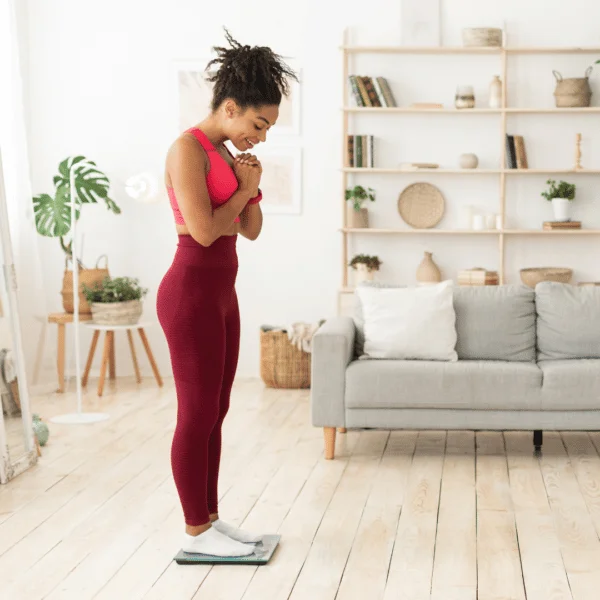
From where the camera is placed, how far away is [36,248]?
6172mm

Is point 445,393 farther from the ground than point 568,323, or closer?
closer

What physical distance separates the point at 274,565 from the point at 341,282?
12.6 feet

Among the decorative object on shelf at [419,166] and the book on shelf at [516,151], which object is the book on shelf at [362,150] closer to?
the decorative object on shelf at [419,166]

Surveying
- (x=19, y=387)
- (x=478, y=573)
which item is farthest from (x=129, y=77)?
→ (x=478, y=573)

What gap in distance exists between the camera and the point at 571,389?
171 inches

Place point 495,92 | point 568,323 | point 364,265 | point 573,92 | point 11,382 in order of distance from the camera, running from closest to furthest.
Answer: point 11,382 < point 568,323 < point 573,92 < point 495,92 < point 364,265

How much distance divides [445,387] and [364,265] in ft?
7.32

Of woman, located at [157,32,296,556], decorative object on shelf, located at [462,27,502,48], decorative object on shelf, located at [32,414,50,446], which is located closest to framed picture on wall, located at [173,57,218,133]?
decorative object on shelf, located at [462,27,502,48]

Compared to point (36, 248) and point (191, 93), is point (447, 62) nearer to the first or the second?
point (191, 93)

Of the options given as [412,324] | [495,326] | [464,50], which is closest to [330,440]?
[412,324]

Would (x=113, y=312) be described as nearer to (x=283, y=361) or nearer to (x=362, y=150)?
(x=283, y=361)

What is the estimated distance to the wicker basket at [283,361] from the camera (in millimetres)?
6281

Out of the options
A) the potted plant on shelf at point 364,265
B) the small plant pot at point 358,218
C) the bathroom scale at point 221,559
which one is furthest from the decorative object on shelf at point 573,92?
the bathroom scale at point 221,559

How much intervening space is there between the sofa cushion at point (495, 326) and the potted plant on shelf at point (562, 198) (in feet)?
5.53
